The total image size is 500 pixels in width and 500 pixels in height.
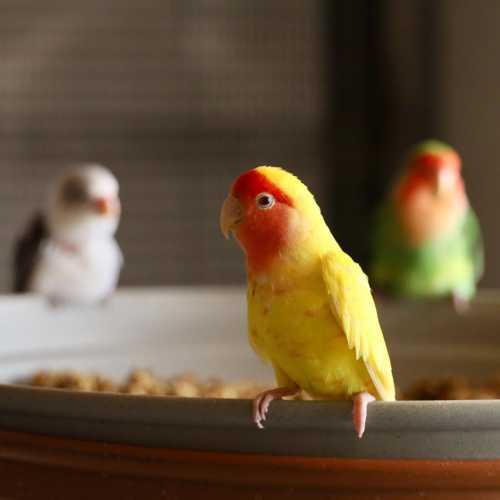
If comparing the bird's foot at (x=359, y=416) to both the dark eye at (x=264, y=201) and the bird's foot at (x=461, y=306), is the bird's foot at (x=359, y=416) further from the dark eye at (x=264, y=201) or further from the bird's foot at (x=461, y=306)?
the bird's foot at (x=461, y=306)

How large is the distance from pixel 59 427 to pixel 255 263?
5.7 inches

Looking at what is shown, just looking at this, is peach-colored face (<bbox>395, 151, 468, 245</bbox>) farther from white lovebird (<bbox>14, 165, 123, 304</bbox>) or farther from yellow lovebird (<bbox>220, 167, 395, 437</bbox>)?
yellow lovebird (<bbox>220, 167, 395, 437</bbox>)

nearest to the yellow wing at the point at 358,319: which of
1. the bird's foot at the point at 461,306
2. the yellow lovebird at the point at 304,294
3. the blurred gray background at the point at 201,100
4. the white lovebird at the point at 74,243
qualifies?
the yellow lovebird at the point at 304,294

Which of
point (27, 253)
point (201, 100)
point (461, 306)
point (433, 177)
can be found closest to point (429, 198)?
point (433, 177)

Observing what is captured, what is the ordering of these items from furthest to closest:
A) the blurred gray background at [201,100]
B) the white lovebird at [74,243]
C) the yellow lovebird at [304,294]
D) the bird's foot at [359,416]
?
1. the blurred gray background at [201,100]
2. the white lovebird at [74,243]
3. the yellow lovebird at [304,294]
4. the bird's foot at [359,416]

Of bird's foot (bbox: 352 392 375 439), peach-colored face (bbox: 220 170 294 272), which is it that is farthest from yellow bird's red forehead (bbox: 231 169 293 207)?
bird's foot (bbox: 352 392 375 439)

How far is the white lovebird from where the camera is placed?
1267 mm

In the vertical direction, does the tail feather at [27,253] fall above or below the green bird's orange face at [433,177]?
below

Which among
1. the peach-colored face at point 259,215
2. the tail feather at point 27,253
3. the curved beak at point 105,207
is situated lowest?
the tail feather at point 27,253

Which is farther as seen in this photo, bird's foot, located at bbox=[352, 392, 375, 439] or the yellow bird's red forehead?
the yellow bird's red forehead

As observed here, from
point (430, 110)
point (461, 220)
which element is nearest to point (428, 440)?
point (461, 220)

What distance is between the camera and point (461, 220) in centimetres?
138

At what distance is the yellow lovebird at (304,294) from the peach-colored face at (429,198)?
846mm

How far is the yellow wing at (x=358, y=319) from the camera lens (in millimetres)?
474
